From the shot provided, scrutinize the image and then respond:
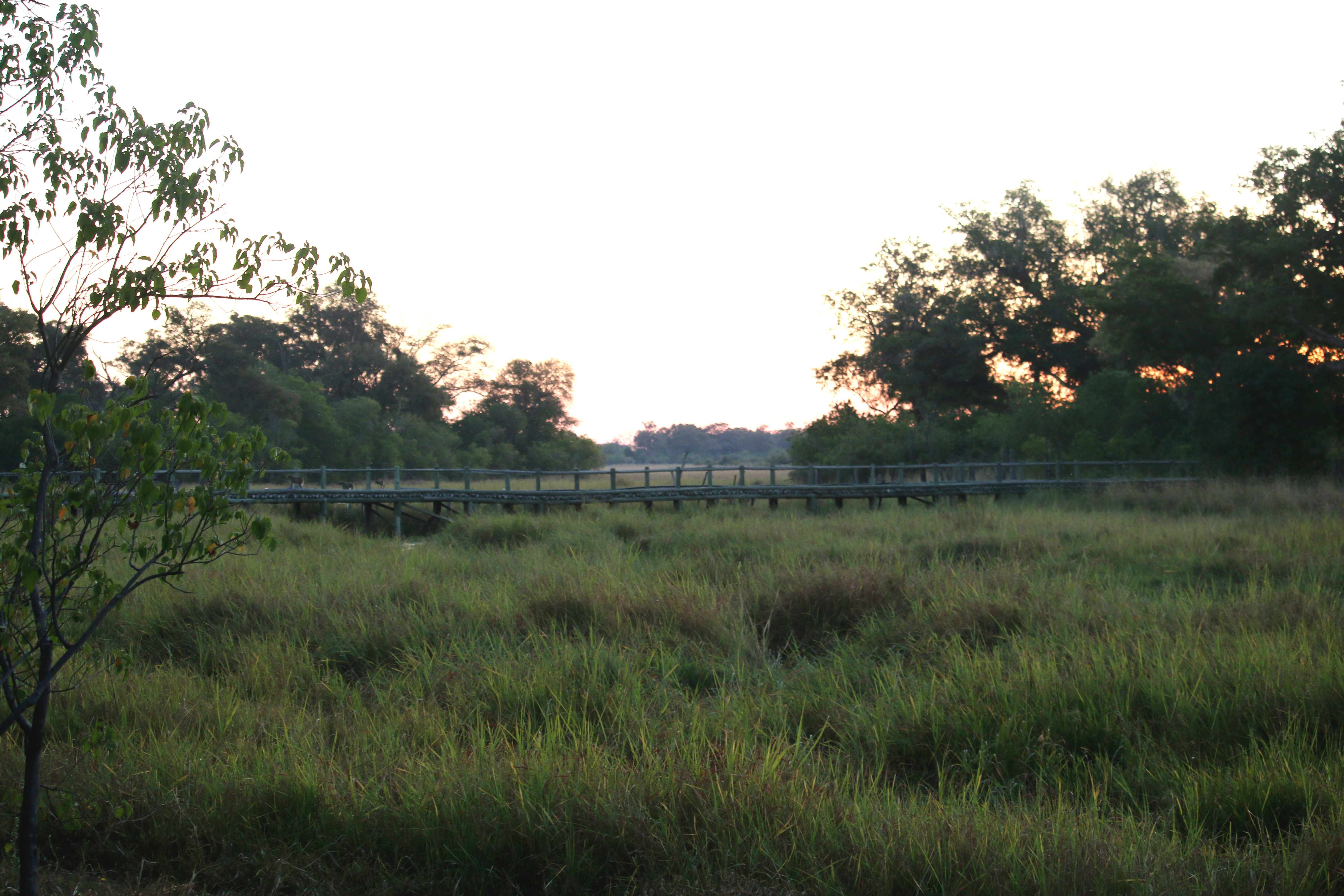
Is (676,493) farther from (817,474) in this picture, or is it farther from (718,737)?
(718,737)

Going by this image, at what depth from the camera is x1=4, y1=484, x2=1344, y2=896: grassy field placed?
11.2 ft

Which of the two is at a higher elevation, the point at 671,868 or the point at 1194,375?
the point at 1194,375

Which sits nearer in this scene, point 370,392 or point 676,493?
point 676,493

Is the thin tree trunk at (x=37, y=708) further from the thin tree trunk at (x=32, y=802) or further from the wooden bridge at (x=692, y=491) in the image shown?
the wooden bridge at (x=692, y=491)

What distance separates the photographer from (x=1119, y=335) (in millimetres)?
30469

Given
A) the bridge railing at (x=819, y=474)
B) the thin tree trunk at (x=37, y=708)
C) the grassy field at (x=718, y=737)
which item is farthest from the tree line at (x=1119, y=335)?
the thin tree trunk at (x=37, y=708)

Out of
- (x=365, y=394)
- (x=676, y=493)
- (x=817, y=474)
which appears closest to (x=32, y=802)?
(x=676, y=493)

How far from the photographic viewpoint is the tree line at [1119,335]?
24469 millimetres

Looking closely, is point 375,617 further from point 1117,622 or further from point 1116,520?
point 1116,520

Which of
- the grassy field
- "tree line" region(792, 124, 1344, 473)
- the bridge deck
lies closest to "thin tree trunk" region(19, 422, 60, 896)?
the grassy field

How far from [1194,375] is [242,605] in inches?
1157

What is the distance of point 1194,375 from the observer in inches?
1136

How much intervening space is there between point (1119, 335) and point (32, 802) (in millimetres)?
32710

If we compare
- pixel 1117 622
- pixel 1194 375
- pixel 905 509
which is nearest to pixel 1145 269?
pixel 1194 375
